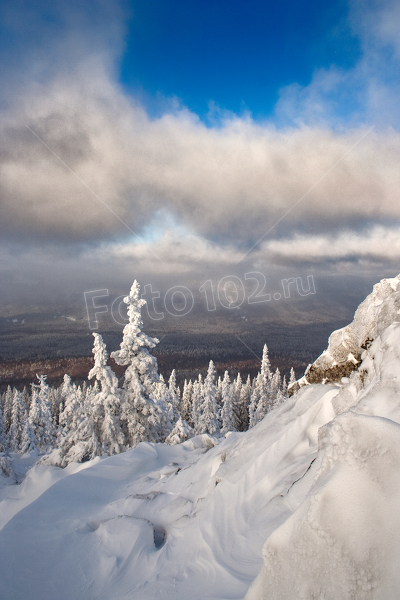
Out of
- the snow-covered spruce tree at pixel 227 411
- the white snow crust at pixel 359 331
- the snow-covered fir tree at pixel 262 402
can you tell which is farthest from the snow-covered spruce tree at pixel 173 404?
the white snow crust at pixel 359 331

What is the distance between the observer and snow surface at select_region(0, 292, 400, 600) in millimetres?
2543

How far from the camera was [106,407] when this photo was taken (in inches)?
792

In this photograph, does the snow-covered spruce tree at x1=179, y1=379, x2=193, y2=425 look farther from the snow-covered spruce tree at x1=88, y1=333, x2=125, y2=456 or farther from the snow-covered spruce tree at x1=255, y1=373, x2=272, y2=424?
the snow-covered spruce tree at x1=88, y1=333, x2=125, y2=456

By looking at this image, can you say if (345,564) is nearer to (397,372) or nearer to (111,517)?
(397,372)

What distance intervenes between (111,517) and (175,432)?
43.1 ft

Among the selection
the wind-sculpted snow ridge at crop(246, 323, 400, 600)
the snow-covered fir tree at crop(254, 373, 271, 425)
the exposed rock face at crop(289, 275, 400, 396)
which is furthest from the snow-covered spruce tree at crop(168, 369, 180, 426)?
the wind-sculpted snow ridge at crop(246, 323, 400, 600)

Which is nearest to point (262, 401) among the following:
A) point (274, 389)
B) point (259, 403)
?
point (259, 403)

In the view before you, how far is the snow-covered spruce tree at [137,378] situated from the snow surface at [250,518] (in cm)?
1008

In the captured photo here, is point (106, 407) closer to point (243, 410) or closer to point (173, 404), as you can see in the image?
point (173, 404)

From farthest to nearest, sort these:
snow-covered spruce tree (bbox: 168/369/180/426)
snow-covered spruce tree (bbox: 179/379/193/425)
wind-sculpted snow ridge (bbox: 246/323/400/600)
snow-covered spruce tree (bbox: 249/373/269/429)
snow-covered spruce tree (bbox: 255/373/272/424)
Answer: snow-covered spruce tree (bbox: 179/379/193/425) < snow-covered spruce tree (bbox: 249/373/269/429) < snow-covered spruce tree (bbox: 255/373/272/424) < snow-covered spruce tree (bbox: 168/369/180/426) < wind-sculpted snow ridge (bbox: 246/323/400/600)

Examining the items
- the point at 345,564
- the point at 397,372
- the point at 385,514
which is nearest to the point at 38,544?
the point at 345,564

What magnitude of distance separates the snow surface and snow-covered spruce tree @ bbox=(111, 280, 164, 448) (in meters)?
10.1

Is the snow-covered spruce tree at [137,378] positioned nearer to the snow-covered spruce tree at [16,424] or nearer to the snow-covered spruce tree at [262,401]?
the snow-covered spruce tree at [262,401]

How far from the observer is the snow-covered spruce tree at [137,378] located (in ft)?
65.7
